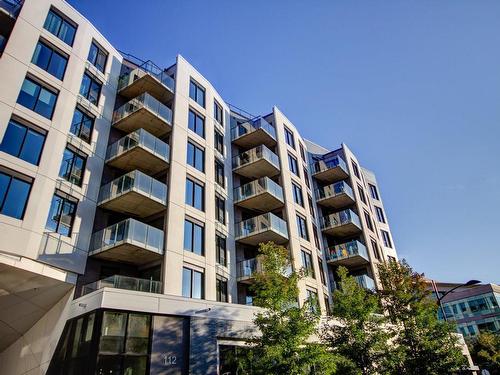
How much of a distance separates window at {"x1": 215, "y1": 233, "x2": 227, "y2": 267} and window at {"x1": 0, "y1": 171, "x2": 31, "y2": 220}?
10.8m

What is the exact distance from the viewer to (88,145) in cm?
2077

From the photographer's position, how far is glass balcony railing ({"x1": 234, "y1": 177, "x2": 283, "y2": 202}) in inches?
1028

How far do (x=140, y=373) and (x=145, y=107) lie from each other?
14.5 m

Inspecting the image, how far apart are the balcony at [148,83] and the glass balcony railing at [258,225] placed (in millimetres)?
10102

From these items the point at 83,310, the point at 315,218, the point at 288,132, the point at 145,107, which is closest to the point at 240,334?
the point at 83,310

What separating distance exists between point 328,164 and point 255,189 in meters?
13.0

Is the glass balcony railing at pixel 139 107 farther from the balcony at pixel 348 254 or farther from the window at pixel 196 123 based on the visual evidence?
the balcony at pixel 348 254

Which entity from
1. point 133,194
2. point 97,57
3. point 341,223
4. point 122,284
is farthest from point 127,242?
point 341,223

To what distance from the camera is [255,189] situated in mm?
26266

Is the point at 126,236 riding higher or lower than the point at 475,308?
lower

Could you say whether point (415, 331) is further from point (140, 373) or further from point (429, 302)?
point (140, 373)

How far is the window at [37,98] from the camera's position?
18.3 meters

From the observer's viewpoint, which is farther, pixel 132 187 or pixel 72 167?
pixel 72 167

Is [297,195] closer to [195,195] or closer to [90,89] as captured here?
[195,195]
